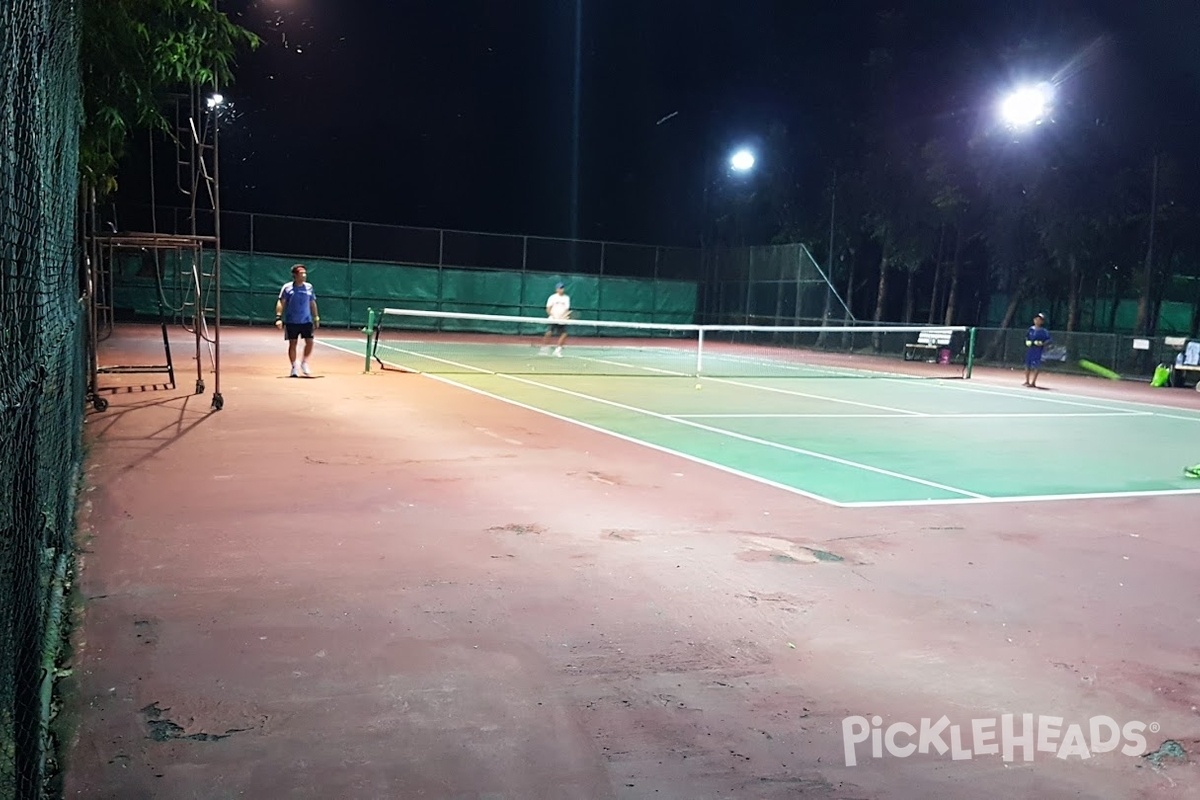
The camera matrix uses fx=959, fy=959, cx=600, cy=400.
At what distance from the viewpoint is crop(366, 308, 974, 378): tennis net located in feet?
67.6

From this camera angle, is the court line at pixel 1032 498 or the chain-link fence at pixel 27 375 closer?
the chain-link fence at pixel 27 375

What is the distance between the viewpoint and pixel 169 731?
3.50 meters

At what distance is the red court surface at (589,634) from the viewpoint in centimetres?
342

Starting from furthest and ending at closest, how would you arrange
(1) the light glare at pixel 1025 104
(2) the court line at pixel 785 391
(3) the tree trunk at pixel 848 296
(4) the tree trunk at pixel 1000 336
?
(3) the tree trunk at pixel 848 296, (4) the tree trunk at pixel 1000 336, (1) the light glare at pixel 1025 104, (2) the court line at pixel 785 391

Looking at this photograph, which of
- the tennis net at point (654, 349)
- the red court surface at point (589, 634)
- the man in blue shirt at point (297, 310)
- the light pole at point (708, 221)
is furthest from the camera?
the light pole at point (708, 221)

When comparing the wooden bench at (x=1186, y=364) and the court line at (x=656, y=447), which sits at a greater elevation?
the wooden bench at (x=1186, y=364)

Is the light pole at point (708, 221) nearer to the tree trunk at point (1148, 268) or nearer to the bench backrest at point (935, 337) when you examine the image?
the bench backrest at point (935, 337)

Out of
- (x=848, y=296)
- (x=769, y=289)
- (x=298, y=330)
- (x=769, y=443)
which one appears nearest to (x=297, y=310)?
(x=298, y=330)

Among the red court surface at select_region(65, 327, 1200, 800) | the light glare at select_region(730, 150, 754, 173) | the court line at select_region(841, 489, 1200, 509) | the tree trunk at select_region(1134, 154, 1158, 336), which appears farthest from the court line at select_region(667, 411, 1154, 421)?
the light glare at select_region(730, 150, 754, 173)

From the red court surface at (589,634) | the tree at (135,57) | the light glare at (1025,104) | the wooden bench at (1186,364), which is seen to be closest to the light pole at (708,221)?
the light glare at (1025,104)

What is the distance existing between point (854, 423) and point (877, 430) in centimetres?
69

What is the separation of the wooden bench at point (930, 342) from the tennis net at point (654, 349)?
36 mm

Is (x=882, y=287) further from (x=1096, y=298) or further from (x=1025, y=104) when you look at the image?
(x=1025, y=104)

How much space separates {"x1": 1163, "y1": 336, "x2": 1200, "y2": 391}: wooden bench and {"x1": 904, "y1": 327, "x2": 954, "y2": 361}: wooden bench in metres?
6.37
